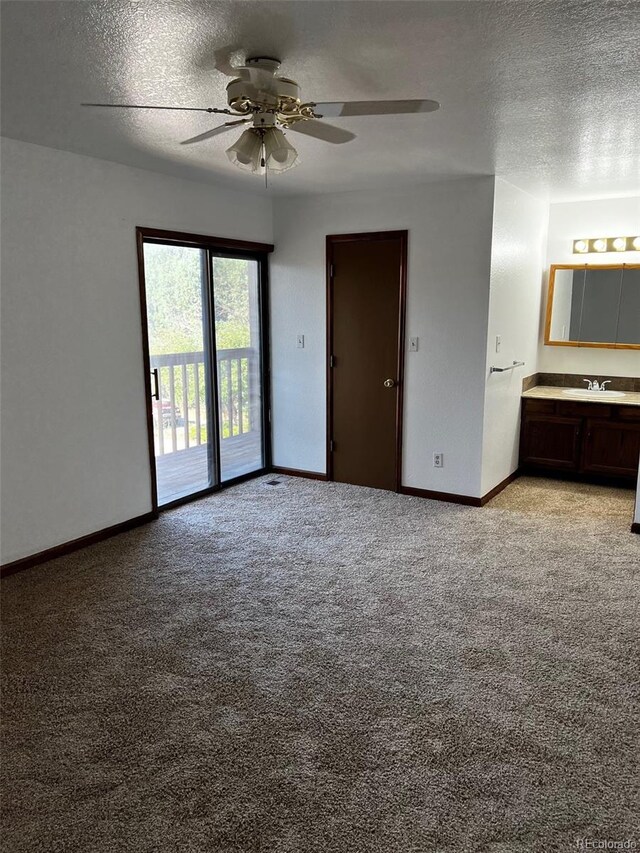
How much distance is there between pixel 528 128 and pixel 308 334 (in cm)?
255

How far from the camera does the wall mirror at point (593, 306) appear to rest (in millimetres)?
5293

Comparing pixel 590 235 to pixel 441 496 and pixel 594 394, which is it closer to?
pixel 594 394

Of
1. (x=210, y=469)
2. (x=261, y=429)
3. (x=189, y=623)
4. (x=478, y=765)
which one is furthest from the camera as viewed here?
(x=261, y=429)

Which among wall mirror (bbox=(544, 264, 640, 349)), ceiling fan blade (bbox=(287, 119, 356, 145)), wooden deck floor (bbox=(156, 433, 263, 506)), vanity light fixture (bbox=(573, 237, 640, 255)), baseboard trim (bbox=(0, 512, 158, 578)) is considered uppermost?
ceiling fan blade (bbox=(287, 119, 356, 145))

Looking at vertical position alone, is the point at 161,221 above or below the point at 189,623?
above

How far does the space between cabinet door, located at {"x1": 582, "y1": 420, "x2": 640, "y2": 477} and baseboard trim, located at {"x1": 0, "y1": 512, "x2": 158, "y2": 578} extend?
354cm

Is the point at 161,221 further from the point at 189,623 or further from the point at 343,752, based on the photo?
the point at 343,752

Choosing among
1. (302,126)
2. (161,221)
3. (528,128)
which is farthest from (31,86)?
(528,128)

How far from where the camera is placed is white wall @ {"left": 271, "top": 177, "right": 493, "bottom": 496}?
4.44 metres

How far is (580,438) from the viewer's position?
5195 millimetres

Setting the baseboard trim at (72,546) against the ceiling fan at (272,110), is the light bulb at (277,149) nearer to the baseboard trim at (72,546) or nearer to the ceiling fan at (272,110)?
the ceiling fan at (272,110)

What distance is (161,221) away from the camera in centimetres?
422

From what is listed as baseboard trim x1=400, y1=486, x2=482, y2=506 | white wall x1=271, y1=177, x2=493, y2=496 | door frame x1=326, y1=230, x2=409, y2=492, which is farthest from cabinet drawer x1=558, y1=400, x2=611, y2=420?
door frame x1=326, y1=230, x2=409, y2=492

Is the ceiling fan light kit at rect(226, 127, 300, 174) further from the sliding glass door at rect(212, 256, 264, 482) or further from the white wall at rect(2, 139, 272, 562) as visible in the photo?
the sliding glass door at rect(212, 256, 264, 482)
